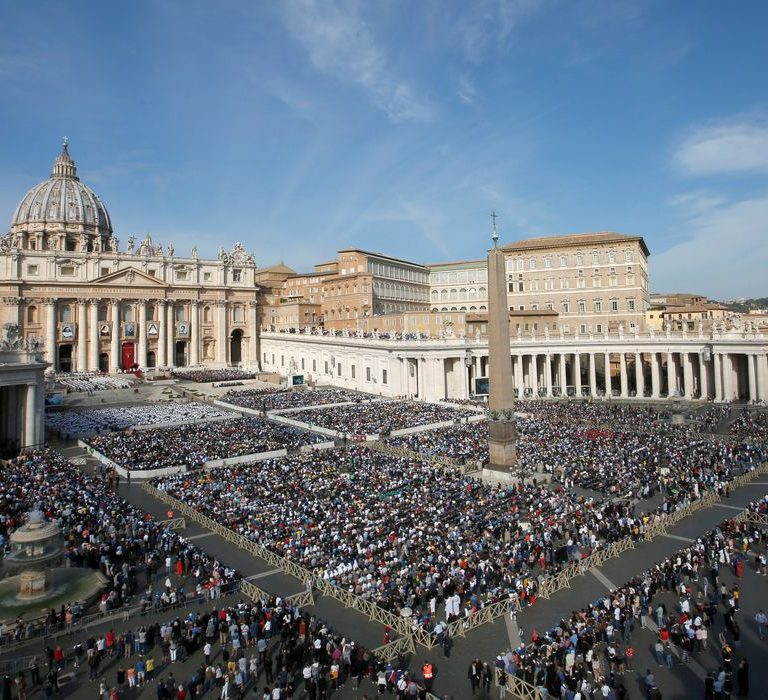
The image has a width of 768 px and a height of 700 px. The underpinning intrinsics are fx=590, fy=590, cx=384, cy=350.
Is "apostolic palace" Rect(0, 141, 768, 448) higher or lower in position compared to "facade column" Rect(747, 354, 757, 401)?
higher

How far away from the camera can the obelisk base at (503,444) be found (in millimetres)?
25361

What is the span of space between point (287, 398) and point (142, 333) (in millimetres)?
36400

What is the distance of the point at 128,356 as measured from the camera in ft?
254

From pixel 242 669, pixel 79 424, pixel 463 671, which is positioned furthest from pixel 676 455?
pixel 79 424

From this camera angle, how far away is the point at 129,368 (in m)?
75.9

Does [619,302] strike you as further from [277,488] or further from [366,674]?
[366,674]

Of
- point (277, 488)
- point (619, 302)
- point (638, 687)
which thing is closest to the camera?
point (638, 687)

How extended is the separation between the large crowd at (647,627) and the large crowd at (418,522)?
2057 mm

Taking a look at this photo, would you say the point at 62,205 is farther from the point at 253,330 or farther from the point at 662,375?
the point at 662,375

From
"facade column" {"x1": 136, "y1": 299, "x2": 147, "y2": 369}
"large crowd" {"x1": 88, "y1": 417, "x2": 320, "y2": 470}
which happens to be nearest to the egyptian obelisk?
"large crowd" {"x1": 88, "y1": 417, "x2": 320, "y2": 470}

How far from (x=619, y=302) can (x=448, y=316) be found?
69.2 feet

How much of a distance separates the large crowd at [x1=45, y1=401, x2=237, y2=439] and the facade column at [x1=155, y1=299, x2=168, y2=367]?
3247 centimetres

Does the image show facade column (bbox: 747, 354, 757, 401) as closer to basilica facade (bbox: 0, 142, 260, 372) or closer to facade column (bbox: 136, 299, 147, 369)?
basilica facade (bbox: 0, 142, 260, 372)

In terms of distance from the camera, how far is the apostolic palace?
5225 cm
